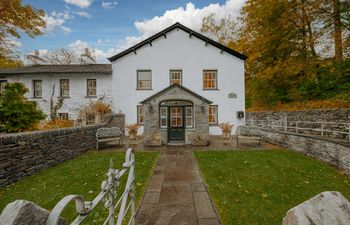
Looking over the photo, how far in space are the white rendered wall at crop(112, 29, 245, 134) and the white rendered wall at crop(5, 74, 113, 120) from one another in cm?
166

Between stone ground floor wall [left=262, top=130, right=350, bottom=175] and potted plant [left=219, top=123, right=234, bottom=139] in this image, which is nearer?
stone ground floor wall [left=262, top=130, right=350, bottom=175]

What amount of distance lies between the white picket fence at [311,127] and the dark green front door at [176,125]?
6.64m

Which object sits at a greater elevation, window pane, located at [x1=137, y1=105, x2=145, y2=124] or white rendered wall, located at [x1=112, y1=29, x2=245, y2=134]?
white rendered wall, located at [x1=112, y1=29, x2=245, y2=134]

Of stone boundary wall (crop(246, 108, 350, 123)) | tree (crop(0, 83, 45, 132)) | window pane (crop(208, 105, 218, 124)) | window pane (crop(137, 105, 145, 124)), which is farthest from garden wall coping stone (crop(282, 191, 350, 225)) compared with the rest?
window pane (crop(137, 105, 145, 124))

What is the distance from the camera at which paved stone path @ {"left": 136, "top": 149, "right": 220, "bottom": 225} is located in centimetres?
382

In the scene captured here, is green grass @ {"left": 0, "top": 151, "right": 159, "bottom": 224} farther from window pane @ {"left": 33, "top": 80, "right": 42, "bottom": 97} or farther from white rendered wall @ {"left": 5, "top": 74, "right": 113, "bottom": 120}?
window pane @ {"left": 33, "top": 80, "right": 42, "bottom": 97}

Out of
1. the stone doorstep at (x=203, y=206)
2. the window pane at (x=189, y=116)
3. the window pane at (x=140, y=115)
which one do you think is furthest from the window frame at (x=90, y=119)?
the stone doorstep at (x=203, y=206)

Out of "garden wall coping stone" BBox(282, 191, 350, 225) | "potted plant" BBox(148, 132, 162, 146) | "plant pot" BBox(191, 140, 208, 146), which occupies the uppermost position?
"garden wall coping stone" BBox(282, 191, 350, 225)

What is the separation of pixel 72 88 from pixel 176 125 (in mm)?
11483

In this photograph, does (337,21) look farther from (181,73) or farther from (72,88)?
(72,88)

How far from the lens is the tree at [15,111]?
802 cm

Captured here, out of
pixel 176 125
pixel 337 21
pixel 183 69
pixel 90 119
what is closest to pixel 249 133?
pixel 176 125

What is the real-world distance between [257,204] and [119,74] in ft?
49.5

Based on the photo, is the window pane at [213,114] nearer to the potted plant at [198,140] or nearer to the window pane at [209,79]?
the window pane at [209,79]
